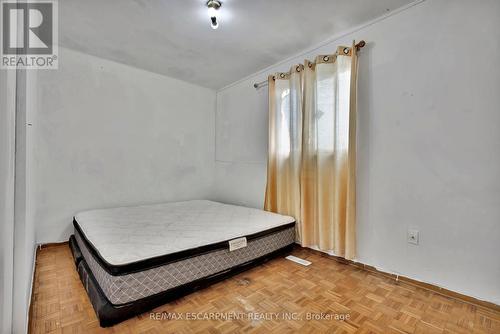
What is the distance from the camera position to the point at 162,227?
7.14 ft

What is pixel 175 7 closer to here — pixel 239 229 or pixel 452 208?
pixel 239 229

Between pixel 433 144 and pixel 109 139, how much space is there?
3446mm

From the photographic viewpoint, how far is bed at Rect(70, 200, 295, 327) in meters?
1.44

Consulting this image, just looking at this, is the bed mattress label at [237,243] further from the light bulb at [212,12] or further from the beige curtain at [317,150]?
the light bulb at [212,12]

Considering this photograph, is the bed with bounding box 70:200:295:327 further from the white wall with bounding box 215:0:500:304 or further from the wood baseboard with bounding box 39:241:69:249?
the white wall with bounding box 215:0:500:304

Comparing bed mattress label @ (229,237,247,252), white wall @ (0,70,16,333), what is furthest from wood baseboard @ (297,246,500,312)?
white wall @ (0,70,16,333)

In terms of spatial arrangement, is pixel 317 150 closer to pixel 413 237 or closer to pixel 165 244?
pixel 413 237

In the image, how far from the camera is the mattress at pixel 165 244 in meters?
1.47

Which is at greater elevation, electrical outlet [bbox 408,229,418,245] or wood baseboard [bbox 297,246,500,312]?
electrical outlet [bbox 408,229,418,245]

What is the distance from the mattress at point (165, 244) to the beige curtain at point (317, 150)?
31cm

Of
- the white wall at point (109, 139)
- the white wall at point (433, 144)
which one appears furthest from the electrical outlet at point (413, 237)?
the white wall at point (109, 139)

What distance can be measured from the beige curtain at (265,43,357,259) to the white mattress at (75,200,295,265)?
31 centimetres

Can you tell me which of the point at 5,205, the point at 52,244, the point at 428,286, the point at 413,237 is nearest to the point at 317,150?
the point at 413,237

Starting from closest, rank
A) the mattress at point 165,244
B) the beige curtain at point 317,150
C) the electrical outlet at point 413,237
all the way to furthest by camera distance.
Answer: the mattress at point 165,244
the electrical outlet at point 413,237
the beige curtain at point 317,150
